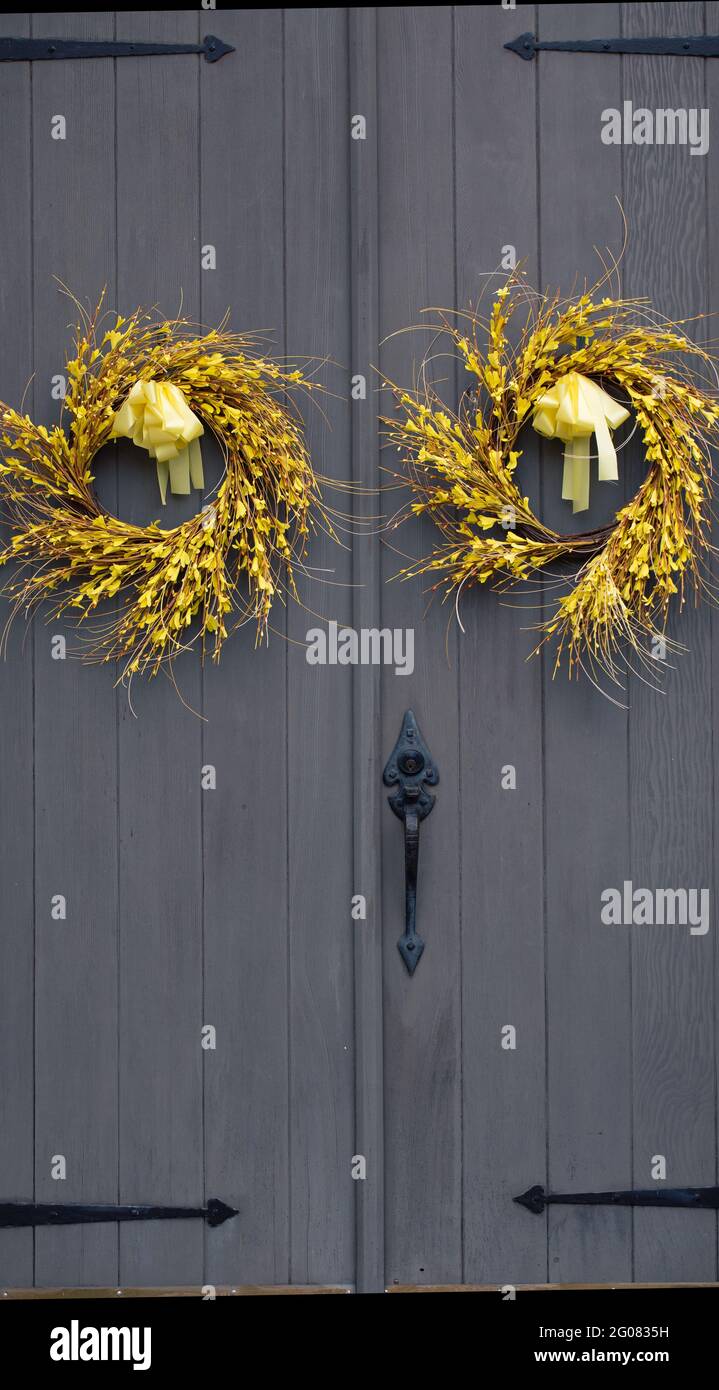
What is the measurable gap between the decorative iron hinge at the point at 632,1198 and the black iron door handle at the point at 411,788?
47 cm

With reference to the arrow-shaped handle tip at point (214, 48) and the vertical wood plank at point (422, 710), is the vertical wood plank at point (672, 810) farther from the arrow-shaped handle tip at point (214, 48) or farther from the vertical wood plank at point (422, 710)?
the arrow-shaped handle tip at point (214, 48)

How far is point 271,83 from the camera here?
2098 millimetres

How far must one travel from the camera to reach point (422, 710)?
6.92 feet

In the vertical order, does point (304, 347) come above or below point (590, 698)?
above

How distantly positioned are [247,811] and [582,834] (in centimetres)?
63

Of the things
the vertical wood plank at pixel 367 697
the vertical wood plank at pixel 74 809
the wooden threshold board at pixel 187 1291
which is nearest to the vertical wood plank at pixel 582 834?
the vertical wood plank at pixel 367 697

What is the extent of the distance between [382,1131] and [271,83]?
196 centimetres

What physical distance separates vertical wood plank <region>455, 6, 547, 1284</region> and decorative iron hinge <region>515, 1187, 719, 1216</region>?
0.03 m

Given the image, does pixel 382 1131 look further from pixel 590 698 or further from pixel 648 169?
pixel 648 169

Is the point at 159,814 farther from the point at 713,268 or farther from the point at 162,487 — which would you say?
the point at 713,268

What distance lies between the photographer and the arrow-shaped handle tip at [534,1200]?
Result: 2074mm

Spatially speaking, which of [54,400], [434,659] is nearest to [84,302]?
[54,400]

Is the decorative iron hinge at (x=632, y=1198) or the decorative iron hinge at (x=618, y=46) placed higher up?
the decorative iron hinge at (x=618, y=46)

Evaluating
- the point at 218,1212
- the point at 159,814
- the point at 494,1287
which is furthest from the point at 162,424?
the point at 494,1287
